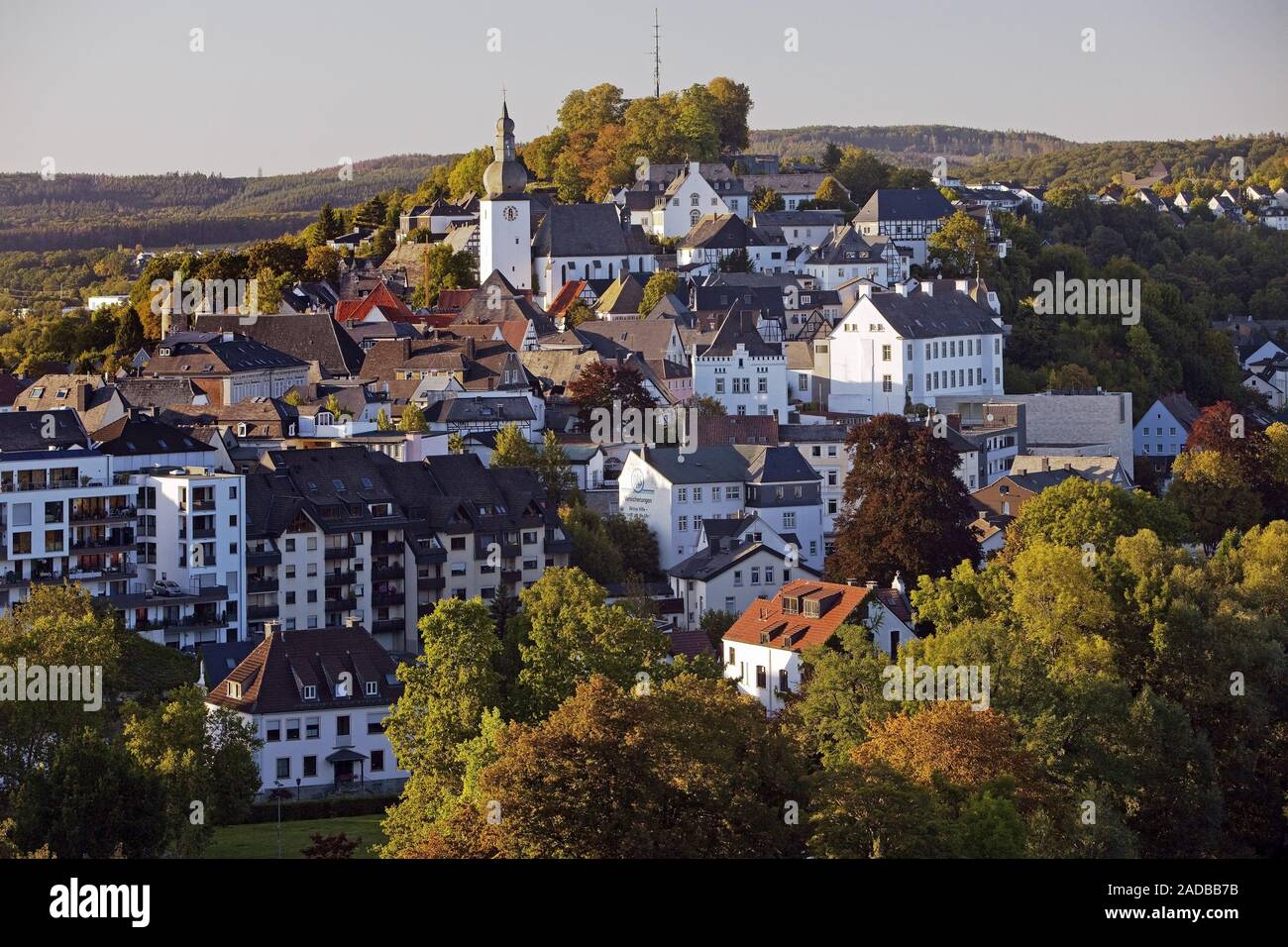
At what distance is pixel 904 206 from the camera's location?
10531cm

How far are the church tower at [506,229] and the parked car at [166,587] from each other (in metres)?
46.4

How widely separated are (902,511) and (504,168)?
153ft

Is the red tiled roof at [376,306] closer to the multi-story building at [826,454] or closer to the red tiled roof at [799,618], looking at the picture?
the multi-story building at [826,454]

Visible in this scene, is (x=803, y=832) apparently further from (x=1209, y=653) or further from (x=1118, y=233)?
(x=1118, y=233)

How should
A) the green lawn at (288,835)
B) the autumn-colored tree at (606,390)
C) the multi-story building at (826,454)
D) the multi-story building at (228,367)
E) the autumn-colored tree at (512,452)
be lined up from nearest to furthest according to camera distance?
the green lawn at (288,835), the autumn-colored tree at (512,452), the multi-story building at (826,454), the autumn-colored tree at (606,390), the multi-story building at (228,367)

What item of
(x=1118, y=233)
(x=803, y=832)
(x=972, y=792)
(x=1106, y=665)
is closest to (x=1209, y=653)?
(x=1106, y=665)

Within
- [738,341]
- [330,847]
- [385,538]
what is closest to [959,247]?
[738,341]

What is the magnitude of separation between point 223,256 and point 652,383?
28.4 m

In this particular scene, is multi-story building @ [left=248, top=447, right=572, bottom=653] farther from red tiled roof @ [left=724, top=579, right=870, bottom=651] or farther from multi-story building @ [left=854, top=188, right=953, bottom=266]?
multi-story building @ [left=854, top=188, right=953, bottom=266]

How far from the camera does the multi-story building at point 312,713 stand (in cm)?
4903

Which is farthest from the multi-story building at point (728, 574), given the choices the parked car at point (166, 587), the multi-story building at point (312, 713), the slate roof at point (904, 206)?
the slate roof at point (904, 206)

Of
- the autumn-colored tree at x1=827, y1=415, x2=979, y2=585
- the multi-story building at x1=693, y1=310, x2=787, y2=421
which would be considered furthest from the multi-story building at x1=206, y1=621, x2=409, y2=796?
the multi-story building at x1=693, y1=310, x2=787, y2=421

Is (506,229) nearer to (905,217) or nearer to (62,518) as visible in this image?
(905,217)

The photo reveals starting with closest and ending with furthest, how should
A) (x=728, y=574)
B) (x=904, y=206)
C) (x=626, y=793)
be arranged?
(x=626, y=793)
(x=728, y=574)
(x=904, y=206)
